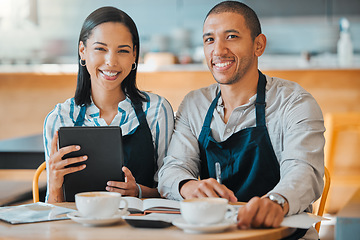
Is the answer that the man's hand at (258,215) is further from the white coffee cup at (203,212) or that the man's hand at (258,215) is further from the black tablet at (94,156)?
the black tablet at (94,156)

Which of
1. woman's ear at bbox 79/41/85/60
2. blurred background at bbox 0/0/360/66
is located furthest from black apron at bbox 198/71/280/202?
blurred background at bbox 0/0/360/66

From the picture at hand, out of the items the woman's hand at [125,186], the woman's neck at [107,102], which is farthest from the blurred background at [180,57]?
the woman's hand at [125,186]

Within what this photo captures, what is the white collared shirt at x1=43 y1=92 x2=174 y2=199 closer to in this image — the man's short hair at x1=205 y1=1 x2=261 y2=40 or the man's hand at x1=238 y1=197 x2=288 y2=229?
the man's short hair at x1=205 y1=1 x2=261 y2=40

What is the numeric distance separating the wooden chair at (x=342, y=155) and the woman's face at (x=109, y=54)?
1938 mm

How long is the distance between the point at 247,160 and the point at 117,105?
581mm

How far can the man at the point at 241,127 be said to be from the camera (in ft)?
5.24

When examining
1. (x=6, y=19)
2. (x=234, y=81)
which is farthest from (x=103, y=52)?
(x=6, y=19)

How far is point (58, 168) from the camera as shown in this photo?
1.57m

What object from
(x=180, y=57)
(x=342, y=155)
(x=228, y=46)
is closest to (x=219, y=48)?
(x=228, y=46)

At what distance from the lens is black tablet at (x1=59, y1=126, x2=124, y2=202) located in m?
1.53

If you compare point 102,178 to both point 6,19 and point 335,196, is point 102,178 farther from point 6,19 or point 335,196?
point 6,19

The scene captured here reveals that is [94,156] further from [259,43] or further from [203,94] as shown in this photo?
[259,43]

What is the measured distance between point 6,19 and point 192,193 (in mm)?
4254

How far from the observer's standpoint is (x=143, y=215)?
4.33 ft
